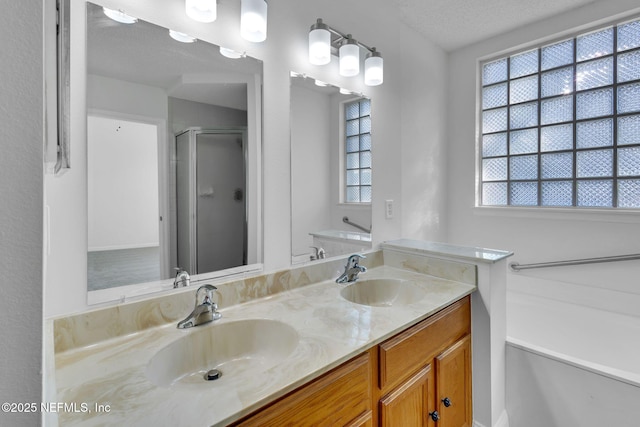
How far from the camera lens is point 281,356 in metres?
0.97

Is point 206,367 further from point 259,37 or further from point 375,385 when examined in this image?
point 259,37

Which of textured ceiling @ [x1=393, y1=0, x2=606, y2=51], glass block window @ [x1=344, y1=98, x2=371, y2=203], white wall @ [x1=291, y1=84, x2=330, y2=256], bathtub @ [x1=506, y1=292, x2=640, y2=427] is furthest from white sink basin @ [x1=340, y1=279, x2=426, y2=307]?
textured ceiling @ [x1=393, y1=0, x2=606, y2=51]

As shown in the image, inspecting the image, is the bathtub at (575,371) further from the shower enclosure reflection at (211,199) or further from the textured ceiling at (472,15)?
the textured ceiling at (472,15)

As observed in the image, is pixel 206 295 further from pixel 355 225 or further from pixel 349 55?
pixel 349 55

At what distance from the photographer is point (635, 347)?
6.05ft

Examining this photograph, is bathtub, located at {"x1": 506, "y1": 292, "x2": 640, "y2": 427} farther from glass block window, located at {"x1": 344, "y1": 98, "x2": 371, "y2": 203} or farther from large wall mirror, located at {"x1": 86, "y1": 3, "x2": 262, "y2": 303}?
large wall mirror, located at {"x1": 86, "y1": 3, "x2": 262, "y2": 303}

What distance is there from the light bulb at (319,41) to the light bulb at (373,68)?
1.18 feet

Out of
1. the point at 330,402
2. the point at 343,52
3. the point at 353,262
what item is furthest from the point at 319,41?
the point at 330,402

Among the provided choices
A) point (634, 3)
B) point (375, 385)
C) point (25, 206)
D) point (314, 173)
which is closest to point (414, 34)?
point (634, 3)

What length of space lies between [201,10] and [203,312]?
107cm

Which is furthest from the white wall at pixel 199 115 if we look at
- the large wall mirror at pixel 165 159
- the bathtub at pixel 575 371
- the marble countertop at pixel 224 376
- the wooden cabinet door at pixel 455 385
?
the bathtub at pixel 575 371

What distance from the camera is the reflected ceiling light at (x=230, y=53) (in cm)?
122

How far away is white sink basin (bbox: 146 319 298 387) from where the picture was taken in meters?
0.88

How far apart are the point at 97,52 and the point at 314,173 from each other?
97 cm
